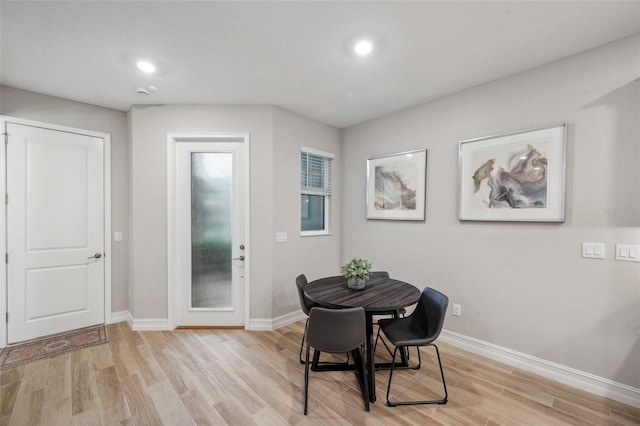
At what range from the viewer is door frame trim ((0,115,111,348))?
2643mm

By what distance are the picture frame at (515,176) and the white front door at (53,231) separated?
426 cm

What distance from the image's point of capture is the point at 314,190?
147 inches

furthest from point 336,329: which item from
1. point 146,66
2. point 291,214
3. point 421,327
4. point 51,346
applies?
point 51,346

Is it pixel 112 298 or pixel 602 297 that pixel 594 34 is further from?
pixel 112 298

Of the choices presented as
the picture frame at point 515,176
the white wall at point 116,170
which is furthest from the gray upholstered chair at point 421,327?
the white wall at point 116,170

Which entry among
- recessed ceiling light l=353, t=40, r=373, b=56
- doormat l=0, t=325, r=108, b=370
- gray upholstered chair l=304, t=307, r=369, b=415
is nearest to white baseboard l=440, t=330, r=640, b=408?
gray upholstered chair l=304, t=307, r=369, b=415

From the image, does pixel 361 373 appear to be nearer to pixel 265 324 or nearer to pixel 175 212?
pixel 265 324

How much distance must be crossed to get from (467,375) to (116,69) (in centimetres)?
414

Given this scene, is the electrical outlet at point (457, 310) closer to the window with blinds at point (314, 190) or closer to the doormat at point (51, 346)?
the window with blinds at point (314, 190)

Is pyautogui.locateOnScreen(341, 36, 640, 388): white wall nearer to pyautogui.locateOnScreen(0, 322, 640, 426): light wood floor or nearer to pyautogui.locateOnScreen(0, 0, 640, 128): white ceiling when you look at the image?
pyautogui.locateOnScreen(0, 0, 640, 128): white ceiling

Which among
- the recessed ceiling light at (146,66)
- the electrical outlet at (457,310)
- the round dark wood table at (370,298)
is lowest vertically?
the electrical outlet at (457,310)

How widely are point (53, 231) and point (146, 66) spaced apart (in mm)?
2176

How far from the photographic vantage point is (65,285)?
118 inches

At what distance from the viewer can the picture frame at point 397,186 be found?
10.1 ft
